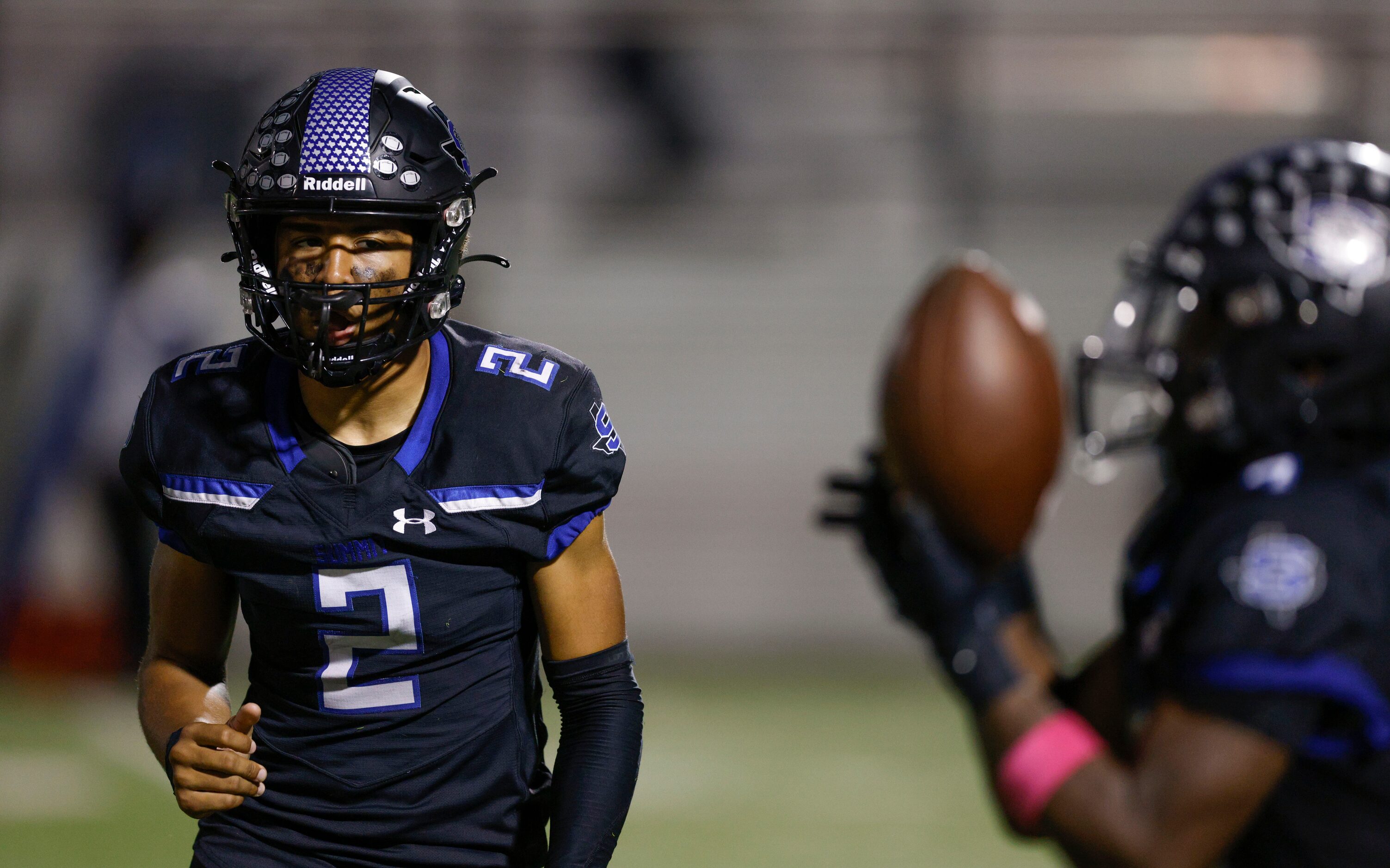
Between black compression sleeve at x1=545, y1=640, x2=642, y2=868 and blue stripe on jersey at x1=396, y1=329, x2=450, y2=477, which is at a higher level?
blue stripe on jersey at x1=396, y1=329, x2=450, y2=477

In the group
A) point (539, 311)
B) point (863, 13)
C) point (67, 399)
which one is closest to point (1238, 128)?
point (863, 13)

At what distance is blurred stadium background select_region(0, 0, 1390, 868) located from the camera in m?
7.45

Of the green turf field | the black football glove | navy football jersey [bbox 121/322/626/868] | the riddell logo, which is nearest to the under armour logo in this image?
navy football jersey [bbox 121/322/626/868]

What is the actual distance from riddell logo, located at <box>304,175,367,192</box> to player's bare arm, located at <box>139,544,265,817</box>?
1.79 feet

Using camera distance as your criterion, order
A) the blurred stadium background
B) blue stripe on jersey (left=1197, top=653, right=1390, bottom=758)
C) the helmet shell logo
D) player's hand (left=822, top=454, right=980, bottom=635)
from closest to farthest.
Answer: blue stripe on jersey (left=1197, top=653, right=1390, bottom=758) → the helmet shell logo → player's hand (left=822, top=454, right=980, bottom=635) → the blurred stadium background

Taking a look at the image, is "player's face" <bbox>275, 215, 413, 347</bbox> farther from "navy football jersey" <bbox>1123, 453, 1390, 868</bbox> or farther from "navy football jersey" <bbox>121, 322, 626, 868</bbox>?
"navy football jersey" <bbox>1123, 453, 1390, 868</bbox>

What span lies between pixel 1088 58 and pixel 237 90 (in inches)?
179

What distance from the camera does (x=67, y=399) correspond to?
600 centimetres

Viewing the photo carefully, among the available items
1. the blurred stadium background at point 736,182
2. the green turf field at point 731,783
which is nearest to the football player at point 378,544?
the green turf field at point 731,783

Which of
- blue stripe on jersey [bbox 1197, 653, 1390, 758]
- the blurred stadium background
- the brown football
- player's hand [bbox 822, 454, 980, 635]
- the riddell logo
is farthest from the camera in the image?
the blurred stadium background

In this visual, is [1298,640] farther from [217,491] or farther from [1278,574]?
[217,491]

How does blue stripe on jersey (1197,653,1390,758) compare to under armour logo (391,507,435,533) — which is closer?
blue stripe on jersey (1197,653,1390,758)

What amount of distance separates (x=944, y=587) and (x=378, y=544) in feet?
2.49

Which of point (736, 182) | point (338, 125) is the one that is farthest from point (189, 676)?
point (736, 182)
